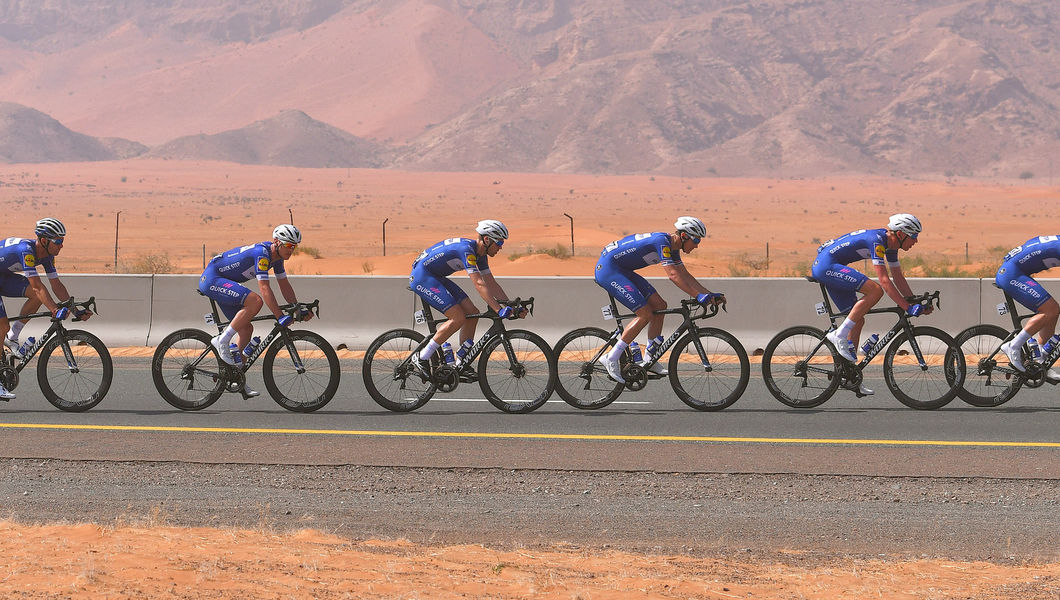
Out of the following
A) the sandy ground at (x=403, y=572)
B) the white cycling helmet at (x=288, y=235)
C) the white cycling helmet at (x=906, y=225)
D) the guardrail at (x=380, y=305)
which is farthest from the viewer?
the guardrail at (x=380, y=305)

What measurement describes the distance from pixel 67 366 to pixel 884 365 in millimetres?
7258

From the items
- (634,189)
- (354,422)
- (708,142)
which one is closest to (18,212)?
(634,189)

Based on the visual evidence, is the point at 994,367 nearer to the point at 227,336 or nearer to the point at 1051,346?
the point at 1051,346

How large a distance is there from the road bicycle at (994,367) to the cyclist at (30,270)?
767cm

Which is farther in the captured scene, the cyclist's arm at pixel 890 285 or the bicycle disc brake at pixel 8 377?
the bicycle disc brake at pixel 8 377

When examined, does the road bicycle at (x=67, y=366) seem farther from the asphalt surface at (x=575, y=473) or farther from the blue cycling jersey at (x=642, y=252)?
the blue cycling jersey at (x=642, y=252)

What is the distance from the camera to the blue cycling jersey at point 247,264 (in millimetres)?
11000

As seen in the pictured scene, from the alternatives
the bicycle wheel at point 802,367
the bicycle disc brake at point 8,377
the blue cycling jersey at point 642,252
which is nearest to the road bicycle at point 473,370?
the blue cycling jersey at point 642,252

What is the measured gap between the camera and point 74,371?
452 inches

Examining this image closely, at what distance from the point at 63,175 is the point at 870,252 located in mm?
131774

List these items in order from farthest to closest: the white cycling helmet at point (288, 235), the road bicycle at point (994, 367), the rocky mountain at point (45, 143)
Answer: the rocky mountain at point (45, 143), the road bicycle at point (994, 367), the white cycling helmet at point (288, 235)

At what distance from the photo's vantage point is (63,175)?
132m

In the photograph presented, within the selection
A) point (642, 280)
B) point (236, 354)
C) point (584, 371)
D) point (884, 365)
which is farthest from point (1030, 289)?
point (236, 354)

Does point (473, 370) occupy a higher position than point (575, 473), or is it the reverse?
point (473, 370)
